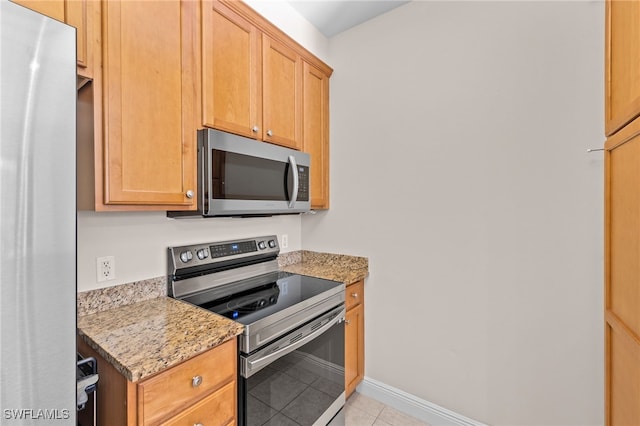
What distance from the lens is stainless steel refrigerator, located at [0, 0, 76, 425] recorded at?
56 cm

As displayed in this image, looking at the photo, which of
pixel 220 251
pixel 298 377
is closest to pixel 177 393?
pixel 298 377

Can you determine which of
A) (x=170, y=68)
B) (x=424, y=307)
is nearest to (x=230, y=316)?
(x=170, y=68)

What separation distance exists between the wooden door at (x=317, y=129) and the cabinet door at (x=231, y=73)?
0.43 metres

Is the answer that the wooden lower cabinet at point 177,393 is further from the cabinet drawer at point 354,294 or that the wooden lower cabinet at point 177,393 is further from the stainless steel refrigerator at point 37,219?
the cabinet drawer at point 354,294

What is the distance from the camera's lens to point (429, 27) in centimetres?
186

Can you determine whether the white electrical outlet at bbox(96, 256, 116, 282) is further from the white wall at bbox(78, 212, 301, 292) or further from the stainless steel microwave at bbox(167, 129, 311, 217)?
the stainless steel microwave at bbox(167, 129, 311, 217)

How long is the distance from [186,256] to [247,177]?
1.78ft

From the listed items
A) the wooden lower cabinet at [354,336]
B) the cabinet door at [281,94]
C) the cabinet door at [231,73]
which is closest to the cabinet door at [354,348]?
the wooden lower cabinet at [354,336]

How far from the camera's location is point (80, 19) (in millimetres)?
1009

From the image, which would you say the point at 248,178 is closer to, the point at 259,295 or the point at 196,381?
the point at 259,295

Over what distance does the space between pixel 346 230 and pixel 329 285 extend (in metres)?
0.58

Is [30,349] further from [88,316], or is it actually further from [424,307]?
[424,307]

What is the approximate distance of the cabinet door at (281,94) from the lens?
1736 mm

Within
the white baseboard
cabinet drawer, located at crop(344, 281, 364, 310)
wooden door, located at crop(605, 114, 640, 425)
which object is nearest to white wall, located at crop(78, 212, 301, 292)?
cabinet drawer, located at crop(344, 281, 364, 310)
